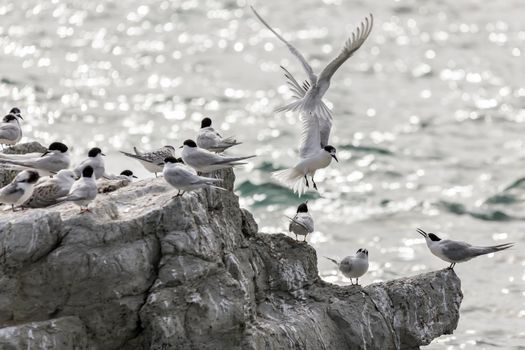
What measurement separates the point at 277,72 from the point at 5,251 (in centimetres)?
2651

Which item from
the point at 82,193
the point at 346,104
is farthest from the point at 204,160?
the point at 346,104

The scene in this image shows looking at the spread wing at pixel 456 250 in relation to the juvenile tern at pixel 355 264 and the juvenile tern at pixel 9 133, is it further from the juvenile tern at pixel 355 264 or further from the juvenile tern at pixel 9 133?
the juvenile tern at pixel 9 133

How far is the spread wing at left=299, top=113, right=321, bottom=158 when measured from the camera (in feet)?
54.1

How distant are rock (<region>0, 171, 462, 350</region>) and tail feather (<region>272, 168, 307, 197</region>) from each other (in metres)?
2.92

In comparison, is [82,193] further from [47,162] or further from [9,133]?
[9,133]

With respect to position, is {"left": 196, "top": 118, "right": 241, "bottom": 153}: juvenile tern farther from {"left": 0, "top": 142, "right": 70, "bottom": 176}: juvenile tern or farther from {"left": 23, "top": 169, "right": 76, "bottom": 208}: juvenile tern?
{"left": 23, "top": 169, "right": 76, "bottom": 208}: juvenile tern

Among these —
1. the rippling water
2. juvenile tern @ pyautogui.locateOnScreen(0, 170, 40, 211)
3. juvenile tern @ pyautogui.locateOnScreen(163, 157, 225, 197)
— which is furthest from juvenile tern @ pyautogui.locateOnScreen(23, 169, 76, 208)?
the rippling water

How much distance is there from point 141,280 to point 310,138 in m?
4.95

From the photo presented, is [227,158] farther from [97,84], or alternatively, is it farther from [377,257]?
[97,84]

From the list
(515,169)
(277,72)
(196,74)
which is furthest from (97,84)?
(515,169)

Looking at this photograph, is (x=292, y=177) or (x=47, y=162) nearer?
(x=47, y=162)

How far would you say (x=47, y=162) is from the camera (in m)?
14.2

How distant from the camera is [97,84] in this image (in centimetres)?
3603

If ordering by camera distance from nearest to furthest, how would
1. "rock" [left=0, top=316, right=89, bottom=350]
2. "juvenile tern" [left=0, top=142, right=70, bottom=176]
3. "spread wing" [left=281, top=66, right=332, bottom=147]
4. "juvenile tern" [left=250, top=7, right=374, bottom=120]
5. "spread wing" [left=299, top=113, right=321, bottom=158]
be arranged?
1. "rock" [left=0, top=316, right=89, bottom=350]
2. "juvenile tern" [left=0, top=142, right=70, bottom=176]
3. "juvenile tern" [left=250, top=7, right=374, bottom=120]
4. "spread wing" [left=281, top=66, right=332, bottom=147]
5. "spread wing" [left=299, top=113, right=321, bottom=158]
